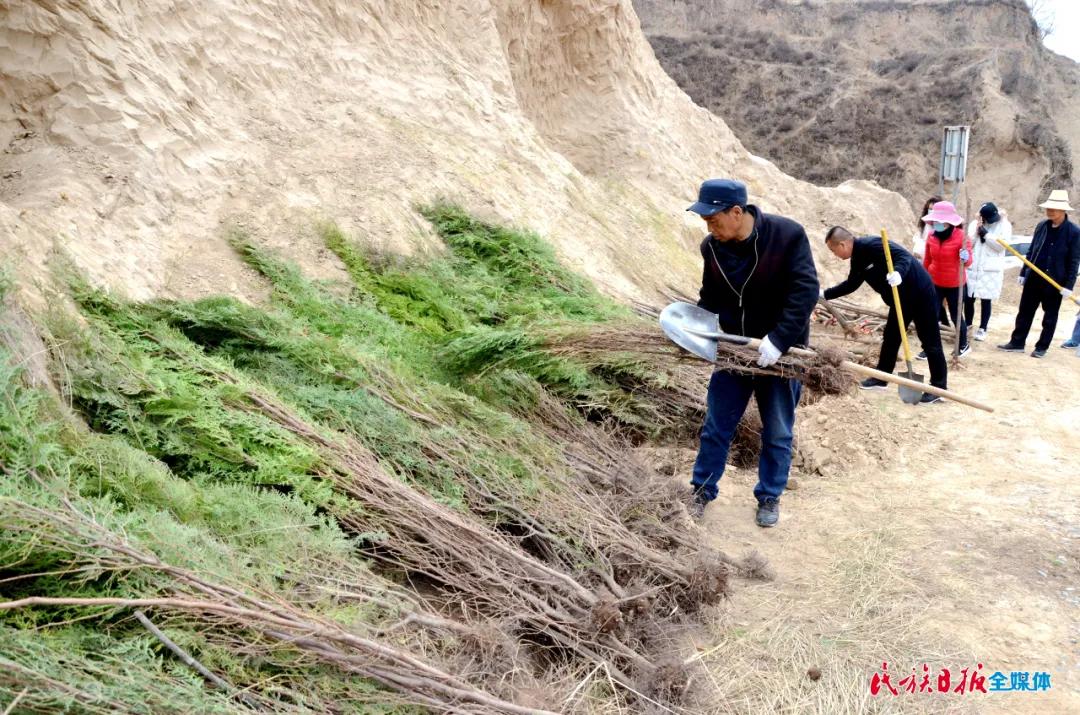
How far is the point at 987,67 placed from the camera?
69.3 feet

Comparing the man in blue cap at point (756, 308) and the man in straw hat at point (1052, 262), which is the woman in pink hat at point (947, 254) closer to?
the man in straw hat at point (1052, 262)

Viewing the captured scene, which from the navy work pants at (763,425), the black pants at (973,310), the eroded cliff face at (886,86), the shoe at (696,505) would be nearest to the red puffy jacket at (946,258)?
the black pants at (973,310)

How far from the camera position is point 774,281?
4.09m

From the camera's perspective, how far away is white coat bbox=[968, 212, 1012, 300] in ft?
29.2

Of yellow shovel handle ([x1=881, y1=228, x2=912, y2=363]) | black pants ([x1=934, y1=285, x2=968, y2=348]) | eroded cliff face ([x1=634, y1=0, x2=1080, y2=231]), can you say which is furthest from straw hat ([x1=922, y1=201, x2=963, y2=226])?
eroded cliff face ([x1=634, y1=0, x2=1080, y2=231])

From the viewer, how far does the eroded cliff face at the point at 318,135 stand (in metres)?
5.18

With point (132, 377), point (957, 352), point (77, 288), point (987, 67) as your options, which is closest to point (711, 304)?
point (132, 377)

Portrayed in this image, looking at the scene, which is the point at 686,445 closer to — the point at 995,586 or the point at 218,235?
the point at 995,586

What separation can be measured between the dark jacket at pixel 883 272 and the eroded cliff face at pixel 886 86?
14.4m

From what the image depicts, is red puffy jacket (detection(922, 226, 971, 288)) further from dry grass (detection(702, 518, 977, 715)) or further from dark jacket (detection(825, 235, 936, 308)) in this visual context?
dry grass (detection(702, 518, 977, 715))

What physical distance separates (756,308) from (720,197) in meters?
0.64

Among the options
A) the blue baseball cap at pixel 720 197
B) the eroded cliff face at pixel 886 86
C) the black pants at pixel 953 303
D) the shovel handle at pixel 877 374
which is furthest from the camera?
the eroded cliff face at pixel 886 86

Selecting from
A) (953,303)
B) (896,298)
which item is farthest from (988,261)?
(896,298)

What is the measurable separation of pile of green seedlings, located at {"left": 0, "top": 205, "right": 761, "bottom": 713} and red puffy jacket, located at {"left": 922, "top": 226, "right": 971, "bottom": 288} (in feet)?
14.0
